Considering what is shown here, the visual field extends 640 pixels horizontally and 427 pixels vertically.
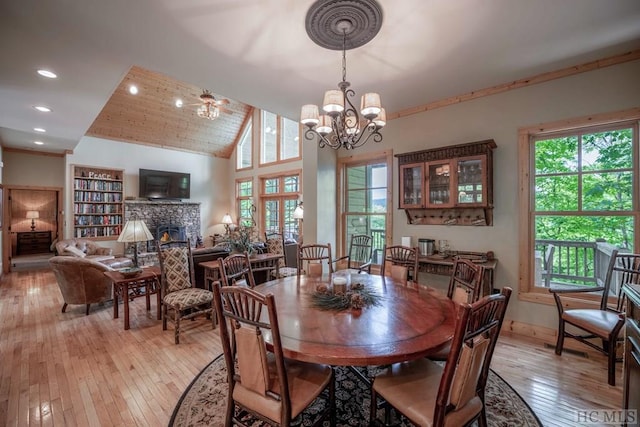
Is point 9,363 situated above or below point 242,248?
below

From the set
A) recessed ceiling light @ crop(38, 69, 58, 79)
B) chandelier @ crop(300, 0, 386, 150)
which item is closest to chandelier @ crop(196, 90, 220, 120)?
recessed ceiling light @ crop(38, 69, 58, 79)

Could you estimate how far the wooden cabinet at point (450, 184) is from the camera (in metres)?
3.34

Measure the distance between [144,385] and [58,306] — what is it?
317cm

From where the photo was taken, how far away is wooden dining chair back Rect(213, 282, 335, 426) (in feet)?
4.52

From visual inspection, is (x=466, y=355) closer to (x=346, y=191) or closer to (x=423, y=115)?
(x=423, y=115)

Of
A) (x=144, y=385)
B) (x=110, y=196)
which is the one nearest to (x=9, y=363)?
(x=144, y=385)

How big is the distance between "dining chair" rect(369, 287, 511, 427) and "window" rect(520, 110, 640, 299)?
244cm

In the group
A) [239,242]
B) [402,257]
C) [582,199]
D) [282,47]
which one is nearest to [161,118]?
[239,242]

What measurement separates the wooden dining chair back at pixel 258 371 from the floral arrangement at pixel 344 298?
47 cm

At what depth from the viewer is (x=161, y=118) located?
761cm

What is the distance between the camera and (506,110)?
3396mm

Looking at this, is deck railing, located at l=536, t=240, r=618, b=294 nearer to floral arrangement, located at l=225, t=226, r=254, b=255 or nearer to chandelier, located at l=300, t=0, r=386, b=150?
chandelier, located at l=300, t=0, r=386, b=150

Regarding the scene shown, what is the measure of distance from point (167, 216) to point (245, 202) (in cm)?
232

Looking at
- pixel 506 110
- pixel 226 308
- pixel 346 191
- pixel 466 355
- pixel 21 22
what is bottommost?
pixel 466 355
